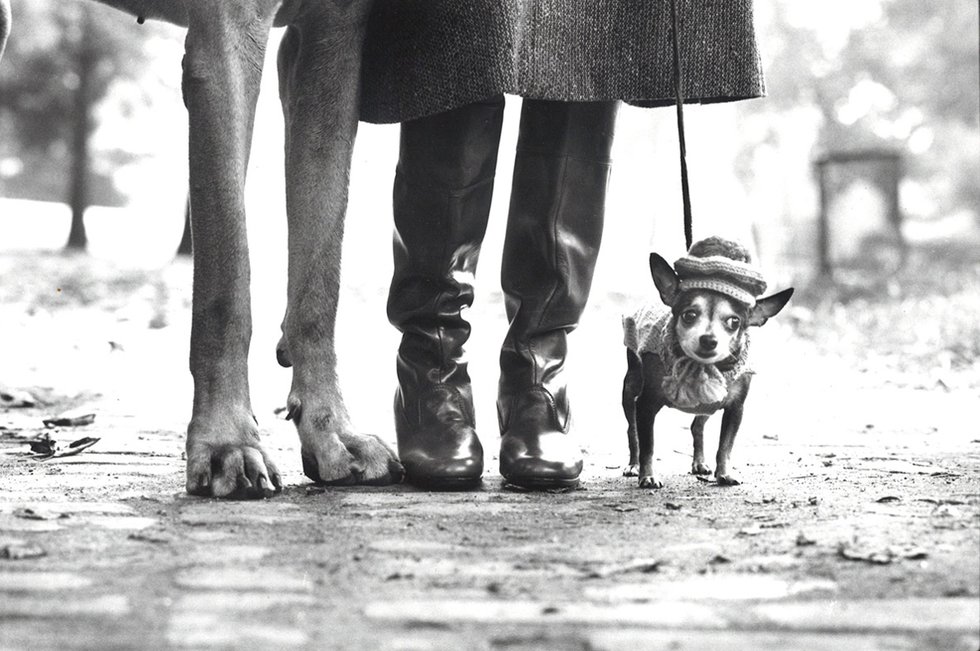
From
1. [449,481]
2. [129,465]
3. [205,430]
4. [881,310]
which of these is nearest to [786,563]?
[449,481]

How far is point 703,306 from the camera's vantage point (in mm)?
2600

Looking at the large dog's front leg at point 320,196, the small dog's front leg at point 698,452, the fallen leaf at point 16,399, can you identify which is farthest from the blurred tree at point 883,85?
the large dog's front leg at point 320,196

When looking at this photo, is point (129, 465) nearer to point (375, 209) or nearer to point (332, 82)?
point (332, 82)

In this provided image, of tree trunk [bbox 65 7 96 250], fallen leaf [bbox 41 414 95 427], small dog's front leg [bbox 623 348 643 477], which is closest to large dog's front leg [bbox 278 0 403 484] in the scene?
small dog's front leg [bbox 623 348 643 477]

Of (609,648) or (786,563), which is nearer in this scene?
(609,648)

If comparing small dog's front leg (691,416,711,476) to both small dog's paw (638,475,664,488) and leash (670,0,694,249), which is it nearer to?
small dog's paw (638,475,664,488)

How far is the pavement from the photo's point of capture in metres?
1.66

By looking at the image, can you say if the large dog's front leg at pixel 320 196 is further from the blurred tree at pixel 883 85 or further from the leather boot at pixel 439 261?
the blurred tree at pixel 883 85

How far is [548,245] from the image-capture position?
2949 millimetres

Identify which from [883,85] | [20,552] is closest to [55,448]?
[20,552]

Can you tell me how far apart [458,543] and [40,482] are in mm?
1081

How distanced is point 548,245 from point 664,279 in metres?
0.39

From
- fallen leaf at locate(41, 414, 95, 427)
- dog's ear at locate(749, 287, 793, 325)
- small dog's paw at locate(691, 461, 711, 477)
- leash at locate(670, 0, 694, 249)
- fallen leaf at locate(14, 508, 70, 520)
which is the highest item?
leash at locate(670, 0, 694, 249)

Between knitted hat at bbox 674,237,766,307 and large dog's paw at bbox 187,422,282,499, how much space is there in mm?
936
